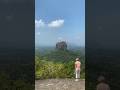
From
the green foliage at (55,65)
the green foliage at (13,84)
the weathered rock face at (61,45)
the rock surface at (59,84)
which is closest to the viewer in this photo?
the green foliage at (13,84)

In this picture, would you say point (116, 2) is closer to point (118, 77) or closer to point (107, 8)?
point (107, 8)

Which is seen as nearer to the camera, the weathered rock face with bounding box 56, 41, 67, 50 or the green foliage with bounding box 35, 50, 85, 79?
the green foliage with bounding box 35, 50, 85, 79

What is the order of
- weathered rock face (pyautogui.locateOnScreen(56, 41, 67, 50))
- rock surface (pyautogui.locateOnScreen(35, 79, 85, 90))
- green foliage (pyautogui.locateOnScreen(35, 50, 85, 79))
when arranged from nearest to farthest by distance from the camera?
rock surface (pyautogui.locateOnScreen(35, 79, 85, 90))
green foliage (pyautogui.locateOnScreen(35, 50, 85, 79))
weathered rock face (pyautogui.locateOnScreen(56, 41, 67, 50))

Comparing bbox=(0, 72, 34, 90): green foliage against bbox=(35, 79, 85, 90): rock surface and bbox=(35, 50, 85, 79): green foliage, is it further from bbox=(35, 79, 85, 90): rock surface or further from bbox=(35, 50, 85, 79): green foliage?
bbox=(35, 50, 85, 79): green foliage

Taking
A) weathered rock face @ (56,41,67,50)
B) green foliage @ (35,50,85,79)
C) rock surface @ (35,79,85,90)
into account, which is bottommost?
rock surface @ (35,79,85,90)

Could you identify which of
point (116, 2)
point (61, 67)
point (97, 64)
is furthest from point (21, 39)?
point (116, 2)

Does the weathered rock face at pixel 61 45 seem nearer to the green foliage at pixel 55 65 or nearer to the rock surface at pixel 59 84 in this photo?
the green foliage at pixel 55 65

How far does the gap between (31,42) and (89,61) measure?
1.66 meters

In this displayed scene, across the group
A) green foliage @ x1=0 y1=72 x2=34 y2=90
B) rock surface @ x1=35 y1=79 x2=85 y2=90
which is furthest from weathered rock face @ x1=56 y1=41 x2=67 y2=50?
green foliage @ x1=0 y1=72 x2=34 y2=90

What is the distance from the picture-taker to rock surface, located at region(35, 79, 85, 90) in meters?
11.5

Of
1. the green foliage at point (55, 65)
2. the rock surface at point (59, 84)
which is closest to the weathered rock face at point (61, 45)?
the green foliage at point (55, 65)

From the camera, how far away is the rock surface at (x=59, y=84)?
37.7 feet

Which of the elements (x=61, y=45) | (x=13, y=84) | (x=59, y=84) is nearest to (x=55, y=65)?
(x=61, y=45)

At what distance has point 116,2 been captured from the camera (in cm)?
1284
